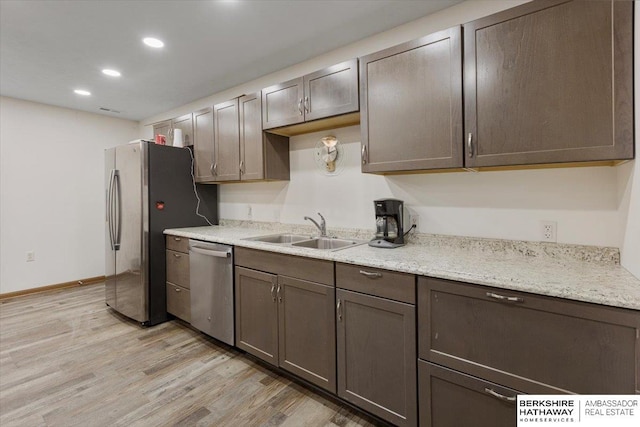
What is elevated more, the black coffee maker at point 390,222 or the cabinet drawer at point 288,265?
the black coffee maker at point 390,222

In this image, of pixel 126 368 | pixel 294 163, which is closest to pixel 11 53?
pixel 294 163

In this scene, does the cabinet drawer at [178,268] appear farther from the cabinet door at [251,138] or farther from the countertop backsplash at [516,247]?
the countertop backsplash at [516,247]

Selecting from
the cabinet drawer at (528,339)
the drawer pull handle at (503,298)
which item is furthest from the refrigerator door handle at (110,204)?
the drawer pull handle at (503,298)

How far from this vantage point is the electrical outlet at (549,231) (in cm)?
170

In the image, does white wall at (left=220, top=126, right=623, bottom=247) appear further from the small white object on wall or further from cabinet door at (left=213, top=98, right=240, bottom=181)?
the small white object on wall

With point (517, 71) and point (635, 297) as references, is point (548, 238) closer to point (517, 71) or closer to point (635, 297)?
point (635, 297)

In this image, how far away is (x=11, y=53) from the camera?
2.66 m

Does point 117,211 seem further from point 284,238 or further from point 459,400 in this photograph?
point 459,400

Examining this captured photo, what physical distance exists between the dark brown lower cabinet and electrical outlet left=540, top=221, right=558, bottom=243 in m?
1.25

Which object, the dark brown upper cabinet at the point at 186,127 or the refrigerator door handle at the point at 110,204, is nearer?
the refrigerator door handle at the point at 110,204

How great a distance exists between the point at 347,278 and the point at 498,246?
96 cm

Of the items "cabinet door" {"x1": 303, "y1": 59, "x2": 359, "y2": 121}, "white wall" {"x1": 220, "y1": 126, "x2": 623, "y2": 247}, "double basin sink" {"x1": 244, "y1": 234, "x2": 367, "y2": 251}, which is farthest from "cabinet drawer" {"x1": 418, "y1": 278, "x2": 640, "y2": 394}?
"cabinet door" {"x1": 303, "y1": 59, "x2": 359, "y2": 121}

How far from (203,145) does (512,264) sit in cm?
309

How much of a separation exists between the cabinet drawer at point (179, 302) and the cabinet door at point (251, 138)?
1297 millimetres
